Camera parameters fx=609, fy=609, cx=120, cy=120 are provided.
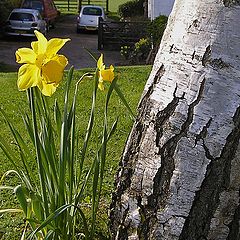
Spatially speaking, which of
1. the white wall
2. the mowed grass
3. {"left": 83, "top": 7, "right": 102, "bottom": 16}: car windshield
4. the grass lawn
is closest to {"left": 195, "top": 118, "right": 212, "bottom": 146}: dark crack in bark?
the mowed grass

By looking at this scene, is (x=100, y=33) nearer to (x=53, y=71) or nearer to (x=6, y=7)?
(x=6, y=7)

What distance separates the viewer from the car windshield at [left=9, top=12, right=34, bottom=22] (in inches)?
882

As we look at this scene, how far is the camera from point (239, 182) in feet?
6.28

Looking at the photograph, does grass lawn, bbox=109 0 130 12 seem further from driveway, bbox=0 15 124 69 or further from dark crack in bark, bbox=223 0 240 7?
dark crack in bark, bbox=223 0 240 7

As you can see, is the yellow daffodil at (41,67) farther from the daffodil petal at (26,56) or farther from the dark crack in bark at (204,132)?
the dark crack in bark at (204,132)

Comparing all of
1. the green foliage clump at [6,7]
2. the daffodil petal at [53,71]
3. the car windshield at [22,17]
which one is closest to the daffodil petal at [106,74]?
the daffodil petal at [53,71]

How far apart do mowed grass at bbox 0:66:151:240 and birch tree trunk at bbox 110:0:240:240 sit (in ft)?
2.01

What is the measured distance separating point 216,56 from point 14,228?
5.31 feet

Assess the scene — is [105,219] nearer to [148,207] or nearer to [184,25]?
[148,207]

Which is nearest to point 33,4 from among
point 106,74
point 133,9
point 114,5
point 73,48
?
point 133,9

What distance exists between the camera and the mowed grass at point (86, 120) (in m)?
3.12

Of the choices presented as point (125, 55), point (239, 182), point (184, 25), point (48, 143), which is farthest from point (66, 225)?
point (125, 55)

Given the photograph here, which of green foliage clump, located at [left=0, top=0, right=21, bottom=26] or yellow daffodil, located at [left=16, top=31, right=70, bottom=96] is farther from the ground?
yellow daffodil, located at [left=16, top=31, right=70, bottom=96]

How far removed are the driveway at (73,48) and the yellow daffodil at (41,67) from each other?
12382 mm
